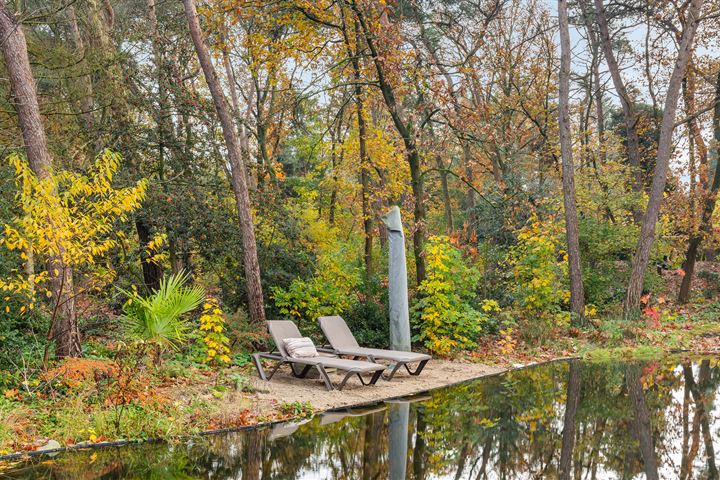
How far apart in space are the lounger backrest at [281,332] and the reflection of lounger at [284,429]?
238 centimetres

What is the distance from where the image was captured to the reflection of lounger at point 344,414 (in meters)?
7.82

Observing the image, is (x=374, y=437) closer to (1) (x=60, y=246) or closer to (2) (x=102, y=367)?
(2) (x=102, y=367)

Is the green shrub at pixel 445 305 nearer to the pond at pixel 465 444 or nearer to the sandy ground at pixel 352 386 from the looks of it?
the sandy ground at pixel 352 386

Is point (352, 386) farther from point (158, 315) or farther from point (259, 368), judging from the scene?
point (158, 315)

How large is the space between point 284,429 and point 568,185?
440 inches

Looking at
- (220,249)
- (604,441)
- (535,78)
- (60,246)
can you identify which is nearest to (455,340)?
(220,249)

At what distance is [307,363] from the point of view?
380 inches

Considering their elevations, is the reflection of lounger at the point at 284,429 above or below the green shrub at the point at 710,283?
below

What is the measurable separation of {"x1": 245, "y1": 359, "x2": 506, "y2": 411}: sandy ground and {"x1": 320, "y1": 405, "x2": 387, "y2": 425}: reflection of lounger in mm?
244

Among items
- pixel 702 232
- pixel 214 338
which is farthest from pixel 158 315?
pixel 702 232

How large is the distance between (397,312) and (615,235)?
8370 mm

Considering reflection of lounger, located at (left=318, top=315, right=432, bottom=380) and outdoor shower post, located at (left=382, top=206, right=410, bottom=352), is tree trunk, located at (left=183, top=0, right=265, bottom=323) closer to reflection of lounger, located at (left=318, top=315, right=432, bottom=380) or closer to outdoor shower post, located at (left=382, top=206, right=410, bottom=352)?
reflection of lounger, located at (left=318, top=315, right=432, bottom=380)

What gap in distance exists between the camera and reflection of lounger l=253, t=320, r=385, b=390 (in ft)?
30.5

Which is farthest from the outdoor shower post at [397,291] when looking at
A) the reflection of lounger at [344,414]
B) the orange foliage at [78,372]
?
the orange foliage at [78,372]
